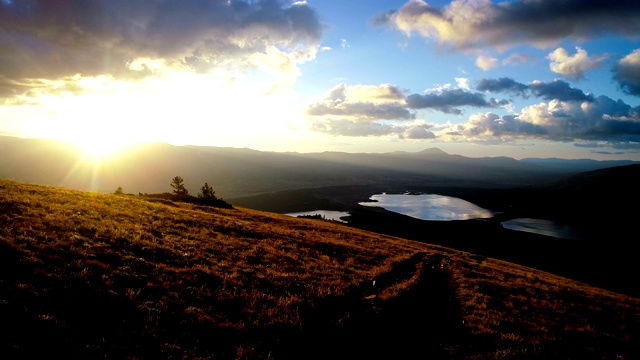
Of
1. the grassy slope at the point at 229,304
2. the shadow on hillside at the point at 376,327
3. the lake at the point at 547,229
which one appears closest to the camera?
the grassy slope at the point at 229,304

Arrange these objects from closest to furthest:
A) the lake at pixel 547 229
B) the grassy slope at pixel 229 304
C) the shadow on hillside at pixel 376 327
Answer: the grassy slope at pixel 229 304, the shadow on hillside at pixel 376 327, the lake at pixel 547 229

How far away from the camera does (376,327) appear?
14.1m

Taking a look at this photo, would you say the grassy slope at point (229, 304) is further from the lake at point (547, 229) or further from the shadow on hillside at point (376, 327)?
the lake at point (547, 229)

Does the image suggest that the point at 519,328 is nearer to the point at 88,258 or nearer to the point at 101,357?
the point at 101,357

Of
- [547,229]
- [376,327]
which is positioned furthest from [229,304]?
[547,229]

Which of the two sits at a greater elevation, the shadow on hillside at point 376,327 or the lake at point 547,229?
the shadow on hillside at point 376,327

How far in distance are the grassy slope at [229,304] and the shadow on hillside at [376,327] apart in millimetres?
74

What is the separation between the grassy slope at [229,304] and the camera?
33.2 feet

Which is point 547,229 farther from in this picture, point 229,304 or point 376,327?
point 229,304

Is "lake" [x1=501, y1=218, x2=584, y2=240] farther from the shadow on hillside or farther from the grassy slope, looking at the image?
the shadow on hillside

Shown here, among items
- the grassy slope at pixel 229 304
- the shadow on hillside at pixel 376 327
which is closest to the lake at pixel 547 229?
the grassy slope at pixel 229 304

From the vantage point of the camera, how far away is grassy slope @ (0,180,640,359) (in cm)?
1013

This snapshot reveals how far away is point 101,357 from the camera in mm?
8750

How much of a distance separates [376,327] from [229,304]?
6.52 meters
